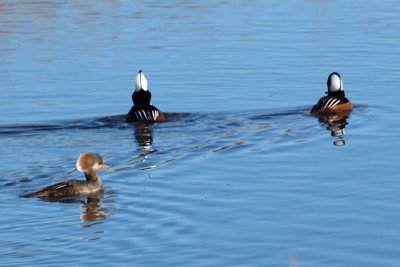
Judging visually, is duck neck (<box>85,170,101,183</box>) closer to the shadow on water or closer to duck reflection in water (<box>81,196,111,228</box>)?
duck reflection in water (<box>81,196,111,228</box>)

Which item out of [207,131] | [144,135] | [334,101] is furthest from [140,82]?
[334,101]

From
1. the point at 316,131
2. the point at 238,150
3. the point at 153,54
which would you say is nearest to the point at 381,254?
the point at 238,150

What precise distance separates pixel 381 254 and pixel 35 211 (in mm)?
4485

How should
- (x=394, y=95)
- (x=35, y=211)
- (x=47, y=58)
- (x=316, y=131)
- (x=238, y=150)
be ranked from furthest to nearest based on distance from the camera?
(x=47, y=58) → (x=394, y=95) → (x=316, y=131) → (x=238, y=150) → (x=35, y=211)

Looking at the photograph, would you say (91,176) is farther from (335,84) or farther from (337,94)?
(335,84)

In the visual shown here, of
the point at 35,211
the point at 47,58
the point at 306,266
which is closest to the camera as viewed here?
the point at 306,266

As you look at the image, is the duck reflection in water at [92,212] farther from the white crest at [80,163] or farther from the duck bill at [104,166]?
the duck bill at [104,166]

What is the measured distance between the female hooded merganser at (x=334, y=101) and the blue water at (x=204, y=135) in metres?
0.35

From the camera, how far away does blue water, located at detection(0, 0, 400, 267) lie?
12195 mm

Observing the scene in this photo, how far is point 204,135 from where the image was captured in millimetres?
18469

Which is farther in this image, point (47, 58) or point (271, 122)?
point (47, 58)

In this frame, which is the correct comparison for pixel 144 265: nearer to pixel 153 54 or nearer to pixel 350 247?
pixel 350 247

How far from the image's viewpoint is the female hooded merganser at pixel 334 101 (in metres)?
20.1

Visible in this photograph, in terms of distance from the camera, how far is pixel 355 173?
15.3m
